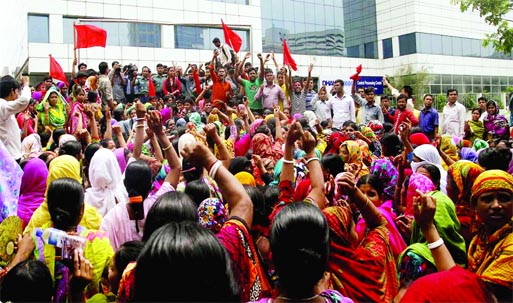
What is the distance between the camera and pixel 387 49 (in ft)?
141

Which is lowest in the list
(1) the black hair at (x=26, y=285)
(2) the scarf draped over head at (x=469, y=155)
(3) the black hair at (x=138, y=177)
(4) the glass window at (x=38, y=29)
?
(1) the black hair at (x=26, y=285)

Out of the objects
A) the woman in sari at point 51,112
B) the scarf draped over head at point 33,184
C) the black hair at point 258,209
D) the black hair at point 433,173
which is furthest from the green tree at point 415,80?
the black hair at point 258,209

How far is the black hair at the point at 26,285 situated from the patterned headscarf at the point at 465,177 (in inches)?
121

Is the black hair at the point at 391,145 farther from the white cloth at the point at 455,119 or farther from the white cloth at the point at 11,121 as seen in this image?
the white cloth at the point at 455,119

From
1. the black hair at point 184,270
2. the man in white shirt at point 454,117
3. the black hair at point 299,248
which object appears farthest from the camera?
the man in white shirt at point 454,117

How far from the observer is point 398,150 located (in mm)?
5809

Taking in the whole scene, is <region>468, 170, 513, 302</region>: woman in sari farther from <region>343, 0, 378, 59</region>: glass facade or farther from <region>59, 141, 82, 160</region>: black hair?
<region>343, 0, 378, 59</region>: glass facade

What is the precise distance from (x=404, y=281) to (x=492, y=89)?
160ft

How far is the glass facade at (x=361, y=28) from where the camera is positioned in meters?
44.0

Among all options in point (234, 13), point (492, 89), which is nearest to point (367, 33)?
point (492, 89)

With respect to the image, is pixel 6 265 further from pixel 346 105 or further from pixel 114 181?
pixel 346 105

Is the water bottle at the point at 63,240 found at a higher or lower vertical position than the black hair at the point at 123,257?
higher

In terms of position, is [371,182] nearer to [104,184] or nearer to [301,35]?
[104,184]

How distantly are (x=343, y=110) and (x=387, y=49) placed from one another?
3559cm
